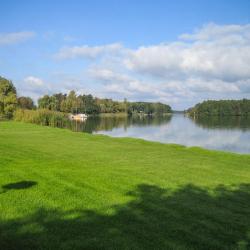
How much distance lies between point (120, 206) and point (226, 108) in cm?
17456

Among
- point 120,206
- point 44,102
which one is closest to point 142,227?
point 120,206

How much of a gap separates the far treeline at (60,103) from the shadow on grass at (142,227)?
5821 cm

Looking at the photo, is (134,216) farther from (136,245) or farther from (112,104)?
(112,104)

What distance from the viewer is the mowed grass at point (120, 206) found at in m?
5.18

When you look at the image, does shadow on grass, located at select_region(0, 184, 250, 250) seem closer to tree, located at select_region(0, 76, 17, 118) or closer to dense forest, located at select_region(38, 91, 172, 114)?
tree, located at select_region(0, 76, 17, 118)

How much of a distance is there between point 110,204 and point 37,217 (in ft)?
5.40

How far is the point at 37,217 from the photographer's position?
19.5 feet

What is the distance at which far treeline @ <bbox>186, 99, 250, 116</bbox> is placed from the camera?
165125 mm

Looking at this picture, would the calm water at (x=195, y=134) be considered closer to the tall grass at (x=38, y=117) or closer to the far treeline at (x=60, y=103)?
the tall grass at (x=38, y=117)

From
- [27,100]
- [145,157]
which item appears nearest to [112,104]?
[27,100]

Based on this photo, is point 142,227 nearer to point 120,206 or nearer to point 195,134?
point 120,206

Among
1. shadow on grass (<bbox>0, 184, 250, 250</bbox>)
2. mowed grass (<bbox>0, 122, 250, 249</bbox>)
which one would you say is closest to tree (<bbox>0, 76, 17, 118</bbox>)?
mowed grass (<bbox>0, 122, 250, 249</bbox>)

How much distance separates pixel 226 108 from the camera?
6806 inches

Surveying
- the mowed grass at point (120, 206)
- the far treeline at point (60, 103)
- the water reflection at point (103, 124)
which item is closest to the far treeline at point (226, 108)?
the far treeline at point (60, 103)
